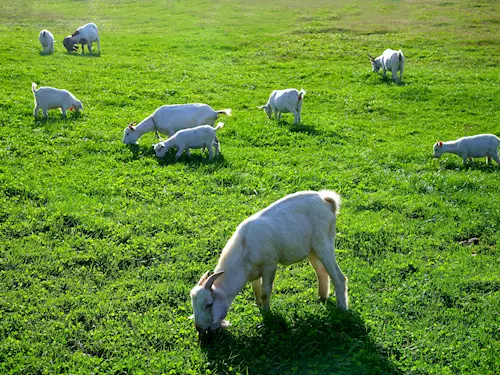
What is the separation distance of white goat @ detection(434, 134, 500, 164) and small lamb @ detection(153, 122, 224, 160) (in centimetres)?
566

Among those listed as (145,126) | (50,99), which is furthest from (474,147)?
(50,99)

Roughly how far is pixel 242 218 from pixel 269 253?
3.33m

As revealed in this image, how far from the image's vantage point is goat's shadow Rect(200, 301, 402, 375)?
6.58 meters

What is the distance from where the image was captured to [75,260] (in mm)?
9148

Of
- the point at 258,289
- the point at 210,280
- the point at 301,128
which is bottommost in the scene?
the point at 301,128

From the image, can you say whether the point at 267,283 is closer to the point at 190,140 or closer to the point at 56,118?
the point at 190,140

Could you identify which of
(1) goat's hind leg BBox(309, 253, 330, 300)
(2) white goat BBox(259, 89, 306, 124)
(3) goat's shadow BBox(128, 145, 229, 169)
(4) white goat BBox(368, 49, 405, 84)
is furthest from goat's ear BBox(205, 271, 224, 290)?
(4) white goat BBox(368, 49, 405, 84)

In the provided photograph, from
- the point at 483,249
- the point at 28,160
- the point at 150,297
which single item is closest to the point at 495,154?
the point at 483,249

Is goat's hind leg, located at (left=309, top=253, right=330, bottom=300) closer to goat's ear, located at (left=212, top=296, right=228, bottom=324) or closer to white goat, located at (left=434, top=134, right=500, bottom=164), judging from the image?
goat's ear, located at (left=212, top=296, right=228, bottom=324)

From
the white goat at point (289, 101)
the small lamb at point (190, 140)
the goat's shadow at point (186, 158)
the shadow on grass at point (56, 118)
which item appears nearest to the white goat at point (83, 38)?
the shadow on grass at point (56, 118)

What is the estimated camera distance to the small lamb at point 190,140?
13.8 m

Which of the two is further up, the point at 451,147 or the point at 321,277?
the point at 321,277

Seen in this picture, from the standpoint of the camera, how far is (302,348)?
691cm

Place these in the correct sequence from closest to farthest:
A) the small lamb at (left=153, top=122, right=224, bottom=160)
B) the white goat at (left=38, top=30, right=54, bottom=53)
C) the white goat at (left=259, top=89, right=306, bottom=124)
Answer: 1. the small lamb at (left=153, top=122, right=224, bottom=160)
2. the white goat at (left=259, top=89, right=306, bottom=124)
3. the white goat at (left=38, top=30, right=54, bottom=53)
